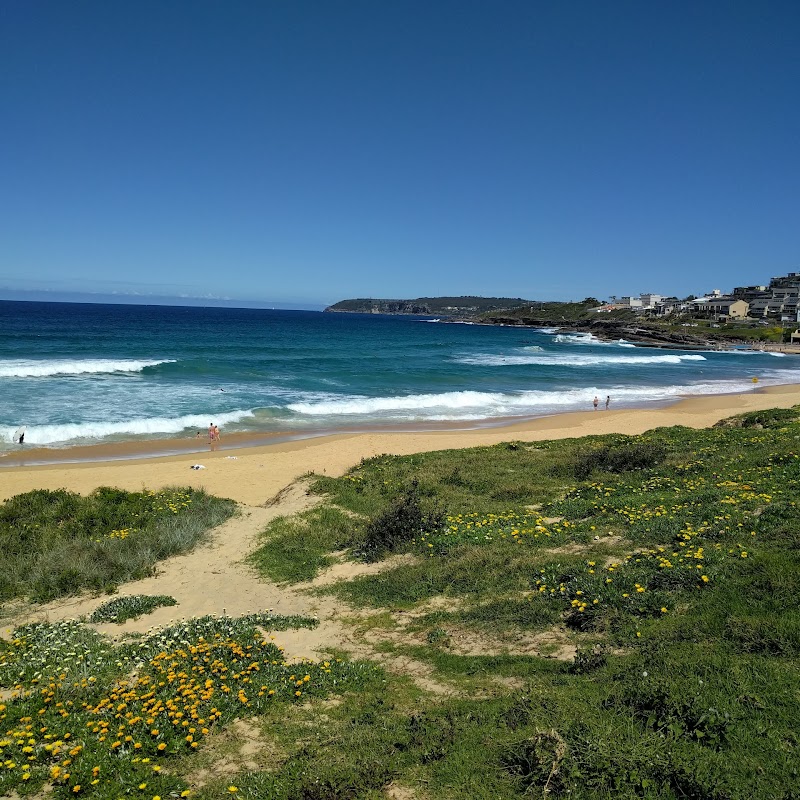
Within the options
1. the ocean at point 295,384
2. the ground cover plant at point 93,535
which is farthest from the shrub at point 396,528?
the ocean at point 295,384

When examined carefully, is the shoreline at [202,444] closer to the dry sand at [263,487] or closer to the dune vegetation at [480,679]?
the dry sand at [263,487]

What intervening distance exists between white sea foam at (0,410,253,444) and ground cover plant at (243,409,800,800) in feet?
50.9

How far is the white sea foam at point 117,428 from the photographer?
2247 cm

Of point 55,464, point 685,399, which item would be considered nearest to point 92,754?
point 55,464

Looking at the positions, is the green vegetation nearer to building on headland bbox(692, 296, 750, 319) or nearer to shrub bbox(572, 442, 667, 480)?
shrub bbox(572, 442, 667, 480)

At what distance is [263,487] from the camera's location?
1636 cm

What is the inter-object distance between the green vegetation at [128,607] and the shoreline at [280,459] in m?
6.22

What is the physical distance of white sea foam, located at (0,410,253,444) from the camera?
2247cm

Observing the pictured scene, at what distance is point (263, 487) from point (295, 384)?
2364 cm

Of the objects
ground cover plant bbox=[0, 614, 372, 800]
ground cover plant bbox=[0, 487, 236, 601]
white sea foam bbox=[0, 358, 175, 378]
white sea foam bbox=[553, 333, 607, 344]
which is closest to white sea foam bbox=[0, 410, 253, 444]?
ground cover plant bbox=[0, 487, 236, 601]

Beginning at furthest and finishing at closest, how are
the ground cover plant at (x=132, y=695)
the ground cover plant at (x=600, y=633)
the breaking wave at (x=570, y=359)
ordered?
the breaking wave at (x=570, y=359), the ground cover plant at (x=132, y=695), the ground cover plant at (x=600, y=633)

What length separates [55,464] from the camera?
63.9ft

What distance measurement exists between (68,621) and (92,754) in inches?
148

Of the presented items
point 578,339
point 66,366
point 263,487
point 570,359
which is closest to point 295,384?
point 66,366
